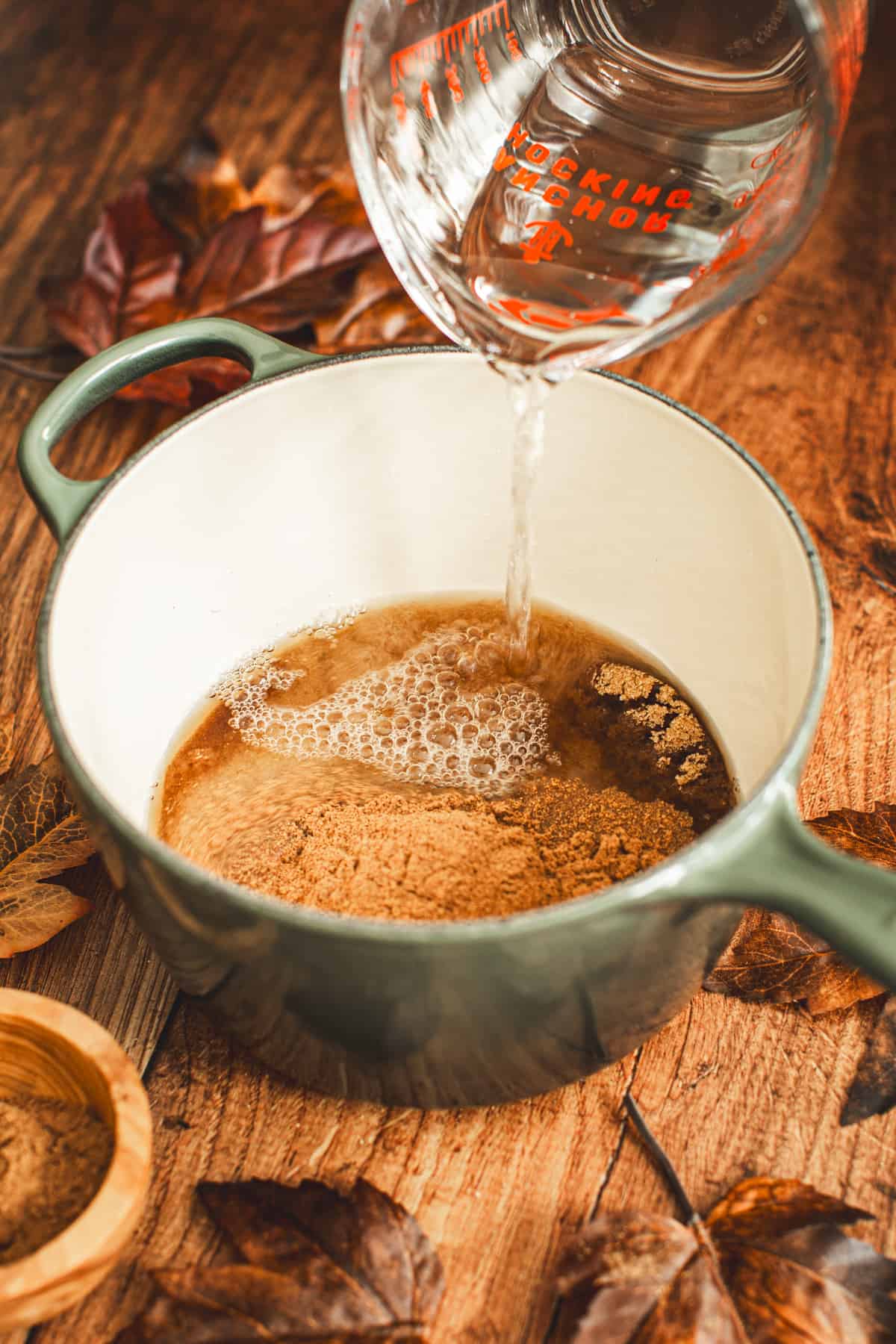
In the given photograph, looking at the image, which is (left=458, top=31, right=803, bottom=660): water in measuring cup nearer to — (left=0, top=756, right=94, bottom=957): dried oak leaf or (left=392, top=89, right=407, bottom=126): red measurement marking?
(left=392, top=89, right=407, bottom=126): red measurement marking

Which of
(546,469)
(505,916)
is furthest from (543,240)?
(505,916)

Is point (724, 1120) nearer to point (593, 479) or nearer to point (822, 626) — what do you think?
point (822, 626)

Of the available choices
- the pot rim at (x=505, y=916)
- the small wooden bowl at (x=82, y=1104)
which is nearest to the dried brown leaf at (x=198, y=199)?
the pot rim at (x=505, y=916)

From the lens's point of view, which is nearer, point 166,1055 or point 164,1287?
point 164,1287

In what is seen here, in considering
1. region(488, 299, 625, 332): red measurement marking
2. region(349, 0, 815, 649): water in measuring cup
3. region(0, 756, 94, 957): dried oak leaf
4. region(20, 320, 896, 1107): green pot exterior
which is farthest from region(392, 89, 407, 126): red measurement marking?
region(0, 756, 94, 957): dried oak leaf

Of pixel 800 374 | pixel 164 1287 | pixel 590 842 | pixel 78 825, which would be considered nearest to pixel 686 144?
pixel 800 374

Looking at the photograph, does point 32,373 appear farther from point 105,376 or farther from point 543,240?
point 543,240
